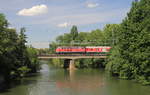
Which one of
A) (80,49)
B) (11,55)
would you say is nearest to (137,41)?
(11,55)

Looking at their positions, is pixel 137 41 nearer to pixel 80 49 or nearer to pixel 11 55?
pixel 11 55

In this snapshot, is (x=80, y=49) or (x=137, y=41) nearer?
(x=137, y=41)

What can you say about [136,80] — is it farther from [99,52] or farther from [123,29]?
[99,52]

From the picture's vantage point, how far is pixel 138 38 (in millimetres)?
37750

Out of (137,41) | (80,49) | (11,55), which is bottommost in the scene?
(11,55)

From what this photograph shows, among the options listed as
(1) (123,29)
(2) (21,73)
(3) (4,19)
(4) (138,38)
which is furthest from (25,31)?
(4) (138,38)

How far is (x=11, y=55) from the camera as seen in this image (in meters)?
46.6

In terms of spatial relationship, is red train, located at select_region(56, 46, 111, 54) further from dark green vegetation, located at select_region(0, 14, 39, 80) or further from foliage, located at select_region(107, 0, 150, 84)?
foliage, located at select_region(107, 0, 150, 84)

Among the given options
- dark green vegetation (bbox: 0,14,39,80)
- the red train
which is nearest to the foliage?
dark green vegetation (bbox: 0,14,39,80)

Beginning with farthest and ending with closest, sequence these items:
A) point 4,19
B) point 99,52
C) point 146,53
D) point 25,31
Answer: point 99,52, point 25,31, point 4,19, point 146,53

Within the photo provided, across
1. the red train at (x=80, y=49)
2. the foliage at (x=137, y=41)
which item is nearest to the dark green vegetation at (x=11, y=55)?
the foliage at (x=137, y=41)

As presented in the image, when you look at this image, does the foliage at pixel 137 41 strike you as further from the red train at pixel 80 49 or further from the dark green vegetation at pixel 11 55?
the red train at pixel 80 49

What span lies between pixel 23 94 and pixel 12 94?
1421mm

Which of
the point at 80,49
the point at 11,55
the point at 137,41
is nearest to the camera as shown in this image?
the point at 137,41
